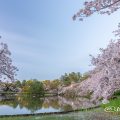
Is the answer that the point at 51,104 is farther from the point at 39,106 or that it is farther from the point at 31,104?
the point at 39,106

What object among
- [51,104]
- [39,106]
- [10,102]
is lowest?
[39,106]

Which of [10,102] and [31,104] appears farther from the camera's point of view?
[10,102]

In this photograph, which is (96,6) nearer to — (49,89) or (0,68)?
(0,68)

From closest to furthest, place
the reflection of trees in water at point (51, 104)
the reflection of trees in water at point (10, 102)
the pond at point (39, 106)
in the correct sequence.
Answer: the pond at point (39, 106)
the reflection of trees in water at point (51, 104)
the reflection of trees in water at point (10, 102)

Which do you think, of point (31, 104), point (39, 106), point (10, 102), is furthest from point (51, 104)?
point (10, 102)

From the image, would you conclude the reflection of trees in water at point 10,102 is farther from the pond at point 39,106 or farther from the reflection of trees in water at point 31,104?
Result: the reflection of trees in water at point 31,104

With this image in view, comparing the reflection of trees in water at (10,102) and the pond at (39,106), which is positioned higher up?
the reflection of trees in water at (10,102)

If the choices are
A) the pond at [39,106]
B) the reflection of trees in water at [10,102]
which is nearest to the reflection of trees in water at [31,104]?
the pond at [39,106]

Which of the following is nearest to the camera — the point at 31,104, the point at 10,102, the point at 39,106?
the point at 39,106

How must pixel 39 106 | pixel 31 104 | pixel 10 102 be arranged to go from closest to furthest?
pixel 39 106 → pixel 31 104 → pixel 10 102

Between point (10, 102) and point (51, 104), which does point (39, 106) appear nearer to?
point (51, 104)

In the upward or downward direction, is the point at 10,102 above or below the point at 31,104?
above

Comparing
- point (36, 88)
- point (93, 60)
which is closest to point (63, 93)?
point (36, 88)

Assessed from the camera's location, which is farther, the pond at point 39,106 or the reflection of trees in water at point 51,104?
the reflection of trees in water at point 51,104
